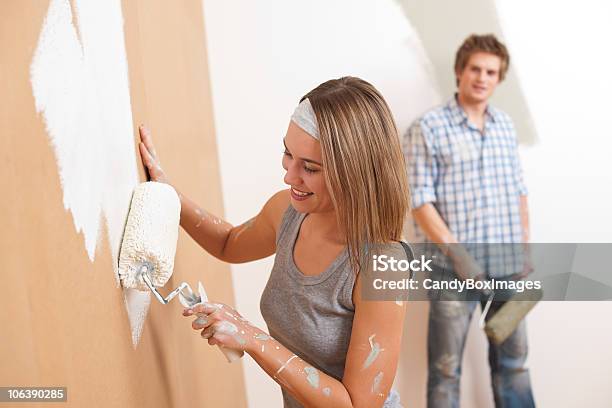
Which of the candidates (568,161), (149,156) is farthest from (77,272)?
(568,161)

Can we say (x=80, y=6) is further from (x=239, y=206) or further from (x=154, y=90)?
(x=239, y=206)

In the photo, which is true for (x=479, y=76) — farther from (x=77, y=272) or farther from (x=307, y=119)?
(x=77, y=272)

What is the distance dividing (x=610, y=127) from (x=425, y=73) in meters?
0.73

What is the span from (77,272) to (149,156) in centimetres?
47

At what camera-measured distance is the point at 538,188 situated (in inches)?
108

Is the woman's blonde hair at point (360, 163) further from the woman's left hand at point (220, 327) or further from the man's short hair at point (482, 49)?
the man's short hair at point (482, 49)

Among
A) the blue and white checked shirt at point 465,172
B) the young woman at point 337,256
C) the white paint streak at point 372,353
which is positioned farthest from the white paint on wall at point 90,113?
the blue and white checked shirt at point 465,172

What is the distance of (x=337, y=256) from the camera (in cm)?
131

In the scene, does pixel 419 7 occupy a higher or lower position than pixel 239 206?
higher

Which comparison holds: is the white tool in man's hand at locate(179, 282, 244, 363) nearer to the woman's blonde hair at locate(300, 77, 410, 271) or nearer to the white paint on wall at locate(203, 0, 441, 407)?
the woman's blonde hair at locate(300, 77, 410, 271)

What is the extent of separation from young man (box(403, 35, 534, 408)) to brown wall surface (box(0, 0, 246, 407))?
3.28 feet

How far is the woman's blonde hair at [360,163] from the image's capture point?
1.20m

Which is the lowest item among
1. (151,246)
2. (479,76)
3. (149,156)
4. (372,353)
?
(372,353)

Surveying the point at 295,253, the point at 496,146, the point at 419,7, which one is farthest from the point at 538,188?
the point at 295,253
